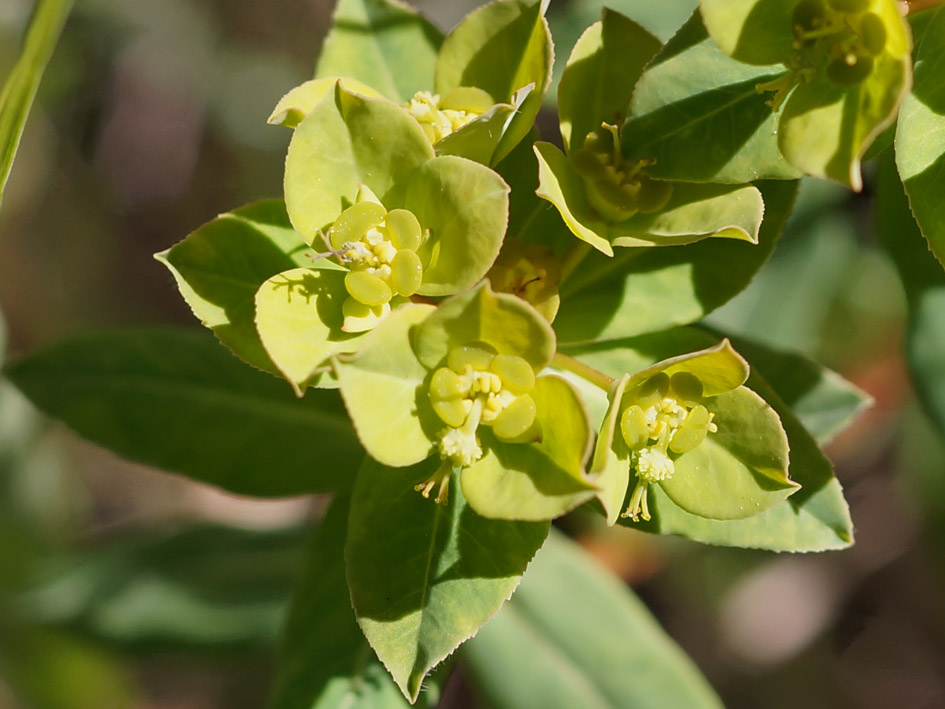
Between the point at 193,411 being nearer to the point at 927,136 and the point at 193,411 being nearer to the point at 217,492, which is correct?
the point at 927,136

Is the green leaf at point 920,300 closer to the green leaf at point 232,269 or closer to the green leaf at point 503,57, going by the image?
the green leaf at point 503,57

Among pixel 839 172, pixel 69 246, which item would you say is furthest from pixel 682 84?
pixel 69 246

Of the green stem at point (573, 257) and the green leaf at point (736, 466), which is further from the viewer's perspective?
the green stem at point (573, 257)

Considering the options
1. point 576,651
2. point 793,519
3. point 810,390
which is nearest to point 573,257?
point 793,519

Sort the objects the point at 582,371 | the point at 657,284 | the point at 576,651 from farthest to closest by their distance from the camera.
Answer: the point at 576,651, the point at 657,284, the point at 582,371

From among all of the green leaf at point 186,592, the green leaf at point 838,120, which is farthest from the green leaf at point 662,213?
the green leaf at point 186,592

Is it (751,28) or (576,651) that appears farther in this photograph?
(576,651)
